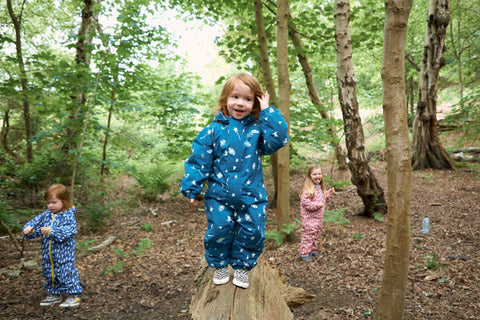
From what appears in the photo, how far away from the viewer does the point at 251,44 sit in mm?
7594

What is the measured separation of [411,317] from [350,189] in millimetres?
6498

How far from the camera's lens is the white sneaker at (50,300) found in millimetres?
4055

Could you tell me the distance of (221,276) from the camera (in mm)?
2527

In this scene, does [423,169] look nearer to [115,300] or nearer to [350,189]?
[350,189]

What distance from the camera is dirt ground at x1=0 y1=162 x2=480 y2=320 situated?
145 inches

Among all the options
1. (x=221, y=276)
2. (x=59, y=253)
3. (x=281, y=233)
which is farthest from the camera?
(x=281, y=233)

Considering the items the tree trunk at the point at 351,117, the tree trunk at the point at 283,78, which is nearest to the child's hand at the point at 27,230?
the tree trunk at the point at 283,78

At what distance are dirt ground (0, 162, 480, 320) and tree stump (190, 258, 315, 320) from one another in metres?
0.85

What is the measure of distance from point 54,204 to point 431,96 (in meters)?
11.6

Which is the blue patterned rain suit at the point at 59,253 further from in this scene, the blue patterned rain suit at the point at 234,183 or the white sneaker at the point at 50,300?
the blue patterned rain suit at the point at 234,183

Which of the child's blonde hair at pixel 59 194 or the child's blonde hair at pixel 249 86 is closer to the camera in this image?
the child's blonde hair at pixel 249 86

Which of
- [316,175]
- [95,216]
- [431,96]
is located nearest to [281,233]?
[316,175]

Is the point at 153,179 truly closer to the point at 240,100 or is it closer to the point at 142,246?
the point at 142,246

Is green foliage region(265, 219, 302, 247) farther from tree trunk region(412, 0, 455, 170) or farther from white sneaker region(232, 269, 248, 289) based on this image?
tree trunk region(412, 0, 455, 170)
